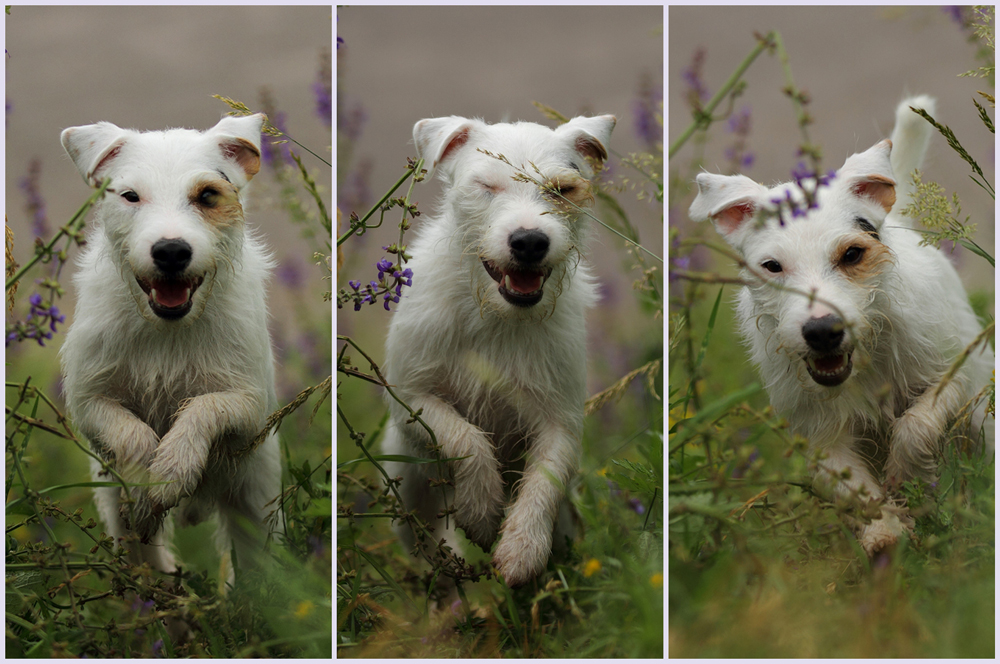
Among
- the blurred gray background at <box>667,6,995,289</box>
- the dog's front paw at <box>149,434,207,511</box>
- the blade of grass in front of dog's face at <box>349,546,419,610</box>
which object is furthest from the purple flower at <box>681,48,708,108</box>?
the dog's front paw at <box>149,434,207,511</box>

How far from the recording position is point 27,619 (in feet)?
9.82

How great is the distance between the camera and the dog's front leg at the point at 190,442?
9.37 ft

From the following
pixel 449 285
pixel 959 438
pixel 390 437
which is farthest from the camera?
pixel 390 437

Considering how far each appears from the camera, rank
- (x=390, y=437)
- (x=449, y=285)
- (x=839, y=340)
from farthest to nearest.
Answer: (x=390, y=437)
(x=449, y=285)
(x=839, y=340)

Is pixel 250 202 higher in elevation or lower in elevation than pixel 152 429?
higher

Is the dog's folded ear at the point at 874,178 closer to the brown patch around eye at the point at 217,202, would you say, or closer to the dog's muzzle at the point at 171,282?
the brown patch around eye at the point at 217,202

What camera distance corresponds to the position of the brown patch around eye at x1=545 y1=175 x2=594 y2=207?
295cm

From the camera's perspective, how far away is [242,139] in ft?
9.89

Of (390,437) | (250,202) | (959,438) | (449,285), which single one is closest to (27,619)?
(390,437)

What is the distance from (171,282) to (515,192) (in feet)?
4.37

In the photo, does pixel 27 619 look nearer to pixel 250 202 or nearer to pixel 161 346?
pixel 161 346

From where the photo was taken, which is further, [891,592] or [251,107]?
[251,107]

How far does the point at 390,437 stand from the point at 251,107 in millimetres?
1507

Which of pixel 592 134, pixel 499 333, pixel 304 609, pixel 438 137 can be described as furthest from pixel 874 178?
pixel 304 609
